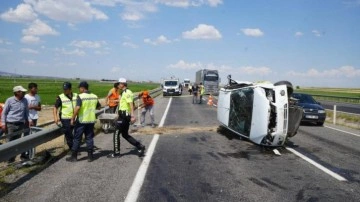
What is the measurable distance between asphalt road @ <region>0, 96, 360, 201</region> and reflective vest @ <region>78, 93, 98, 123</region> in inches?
37.8

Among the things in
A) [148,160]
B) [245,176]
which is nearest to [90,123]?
[148,160]

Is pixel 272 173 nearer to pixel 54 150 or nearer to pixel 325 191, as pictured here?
pixel 325 191

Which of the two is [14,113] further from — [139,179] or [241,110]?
[241,110]

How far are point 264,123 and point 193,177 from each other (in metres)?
4.17

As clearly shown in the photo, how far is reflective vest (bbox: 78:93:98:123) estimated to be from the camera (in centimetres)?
904

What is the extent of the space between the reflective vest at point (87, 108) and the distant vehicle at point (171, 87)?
41.2 metres

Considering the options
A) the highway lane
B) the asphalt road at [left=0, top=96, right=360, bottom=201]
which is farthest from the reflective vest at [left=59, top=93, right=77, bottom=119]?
the highway lane

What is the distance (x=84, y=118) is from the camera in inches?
357

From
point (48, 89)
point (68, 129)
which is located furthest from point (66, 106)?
point (48, 89)

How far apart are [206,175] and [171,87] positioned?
43.0m

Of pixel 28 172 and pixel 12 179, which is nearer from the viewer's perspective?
pixel 12 179

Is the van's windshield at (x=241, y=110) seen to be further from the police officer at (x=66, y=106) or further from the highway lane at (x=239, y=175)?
the police officer at (x=66, y=106)

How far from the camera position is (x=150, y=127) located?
16.0 metres

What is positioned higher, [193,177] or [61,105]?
[61,105]
